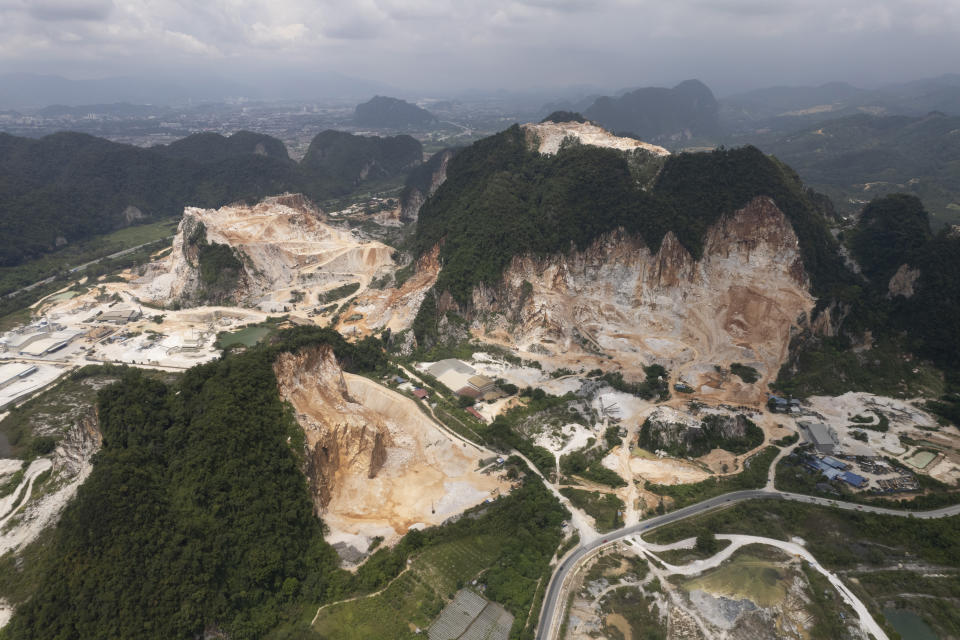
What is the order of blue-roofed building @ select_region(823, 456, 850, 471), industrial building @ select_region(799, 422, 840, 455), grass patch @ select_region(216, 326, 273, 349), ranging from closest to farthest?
blue-roofed building @ select_region(823, 456, 850, 471), industrial building @ select_region(799, 422, 840, 455), grass patch @ select_region(216, 326, 273, 349)

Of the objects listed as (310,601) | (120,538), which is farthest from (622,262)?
(120,538)

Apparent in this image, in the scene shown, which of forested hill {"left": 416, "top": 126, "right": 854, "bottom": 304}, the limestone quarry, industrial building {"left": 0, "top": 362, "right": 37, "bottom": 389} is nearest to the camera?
the limestone quarry

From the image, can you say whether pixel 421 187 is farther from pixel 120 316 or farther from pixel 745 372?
pixel 745 372

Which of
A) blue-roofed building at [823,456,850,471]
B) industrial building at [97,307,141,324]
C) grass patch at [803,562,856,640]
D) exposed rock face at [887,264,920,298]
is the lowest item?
blue-roofed building at [823,456,850,471]

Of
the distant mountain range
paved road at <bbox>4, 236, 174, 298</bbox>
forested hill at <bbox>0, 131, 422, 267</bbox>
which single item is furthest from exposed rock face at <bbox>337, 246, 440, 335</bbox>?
the distant mountain range

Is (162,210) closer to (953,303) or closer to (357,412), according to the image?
(357,412)

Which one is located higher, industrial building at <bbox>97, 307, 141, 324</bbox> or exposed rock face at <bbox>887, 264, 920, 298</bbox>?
exposed rock face at <bbox>887, 264, 920, 298</bbox>

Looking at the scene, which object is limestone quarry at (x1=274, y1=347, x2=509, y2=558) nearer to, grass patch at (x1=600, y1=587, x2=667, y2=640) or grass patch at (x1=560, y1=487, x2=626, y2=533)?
grass patch at (x1=560, y1=487, x2=626, y2=533)
